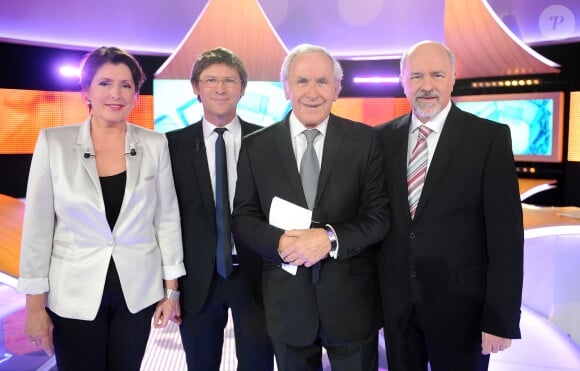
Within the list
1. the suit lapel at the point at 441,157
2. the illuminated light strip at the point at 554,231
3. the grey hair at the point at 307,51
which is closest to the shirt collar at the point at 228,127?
the grey hair at the point at 307,51

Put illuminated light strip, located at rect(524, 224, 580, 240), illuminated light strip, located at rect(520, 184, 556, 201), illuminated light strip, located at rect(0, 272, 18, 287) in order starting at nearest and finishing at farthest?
illuminated light strip, located at rect(0, 272, 18, 287) → illuminated light strip, located at rect(524, 224, 580, 240) → illuminated light strip, located at rect(520, 184, 556, 201)

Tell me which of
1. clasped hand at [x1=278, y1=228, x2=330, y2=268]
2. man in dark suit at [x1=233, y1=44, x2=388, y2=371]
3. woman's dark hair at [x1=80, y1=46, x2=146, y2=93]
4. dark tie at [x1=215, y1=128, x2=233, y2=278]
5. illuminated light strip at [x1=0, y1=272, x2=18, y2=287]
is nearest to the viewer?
clasped hand at [x1=278, y1=228, x2=330, y2=268]

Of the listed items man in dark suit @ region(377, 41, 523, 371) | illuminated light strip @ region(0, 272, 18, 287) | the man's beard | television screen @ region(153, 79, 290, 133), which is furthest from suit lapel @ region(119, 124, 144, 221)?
television screen @ region(153, 79, 290, 133)

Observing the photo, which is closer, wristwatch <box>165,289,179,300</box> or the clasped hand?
the clasped hand

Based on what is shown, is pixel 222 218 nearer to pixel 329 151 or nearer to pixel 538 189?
pixel 329 151

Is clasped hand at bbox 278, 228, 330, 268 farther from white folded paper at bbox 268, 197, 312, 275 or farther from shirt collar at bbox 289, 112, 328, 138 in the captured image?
shirt collar at bbox 289, 112, 328, 138

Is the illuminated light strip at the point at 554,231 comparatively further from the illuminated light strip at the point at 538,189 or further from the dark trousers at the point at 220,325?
the illuminated light strip at the point at 538,189

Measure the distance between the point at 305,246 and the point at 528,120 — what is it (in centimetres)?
705

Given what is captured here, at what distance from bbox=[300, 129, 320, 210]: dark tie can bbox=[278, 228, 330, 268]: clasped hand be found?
14 cm

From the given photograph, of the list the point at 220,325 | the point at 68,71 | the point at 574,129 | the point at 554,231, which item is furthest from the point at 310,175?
the point at 574,129

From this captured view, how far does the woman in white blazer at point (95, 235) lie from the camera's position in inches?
66.9

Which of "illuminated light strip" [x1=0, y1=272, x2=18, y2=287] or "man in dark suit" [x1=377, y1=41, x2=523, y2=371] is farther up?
"man in dark suit" [x1=377, y1=41, x2=523, y2=371]

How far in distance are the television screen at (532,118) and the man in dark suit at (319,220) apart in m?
6.55

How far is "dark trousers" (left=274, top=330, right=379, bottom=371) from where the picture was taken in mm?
1711
